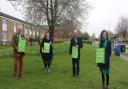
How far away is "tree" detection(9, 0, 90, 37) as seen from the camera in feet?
137

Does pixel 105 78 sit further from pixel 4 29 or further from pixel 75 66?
pixel 4 29

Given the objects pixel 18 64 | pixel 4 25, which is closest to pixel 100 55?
pixel 18 64

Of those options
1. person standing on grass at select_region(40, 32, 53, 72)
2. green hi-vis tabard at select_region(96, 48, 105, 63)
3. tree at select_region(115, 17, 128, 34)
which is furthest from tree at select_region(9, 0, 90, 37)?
tree at select_region(115, 17, 128, 34)

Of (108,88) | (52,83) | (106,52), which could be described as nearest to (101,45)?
(106,52)

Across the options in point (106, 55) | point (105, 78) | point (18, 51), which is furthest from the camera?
point (18, 51)

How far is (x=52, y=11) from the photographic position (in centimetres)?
4206

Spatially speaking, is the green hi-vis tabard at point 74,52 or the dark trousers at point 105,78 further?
the green hi-vis tabard at point 74,52

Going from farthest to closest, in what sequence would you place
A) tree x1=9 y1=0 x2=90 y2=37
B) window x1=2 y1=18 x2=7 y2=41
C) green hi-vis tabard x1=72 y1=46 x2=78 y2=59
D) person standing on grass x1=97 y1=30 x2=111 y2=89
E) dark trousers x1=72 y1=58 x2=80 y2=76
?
1. window x1=2 y1=18 x2=7 y2=41
2. tree x1=9 y1=0 x2=90 y2=37
3. dark trousers x1=72 y1=58 x2=80 y2=76
4. green hi-vis tabard x1=72 y1=46 x2=78 y2=59
5. person standing on grass x1=97 y1=30 x2=111 y2=89

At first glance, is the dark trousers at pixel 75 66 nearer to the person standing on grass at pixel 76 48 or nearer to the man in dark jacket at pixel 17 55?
the person standing on grass at pixel 76 48

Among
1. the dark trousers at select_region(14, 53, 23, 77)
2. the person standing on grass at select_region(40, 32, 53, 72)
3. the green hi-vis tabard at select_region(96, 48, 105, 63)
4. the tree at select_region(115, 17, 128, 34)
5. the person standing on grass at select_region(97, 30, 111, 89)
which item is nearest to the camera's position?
the person standing on grass at select_region(97, 30, 111, 89)

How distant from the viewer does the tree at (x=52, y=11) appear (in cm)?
4166

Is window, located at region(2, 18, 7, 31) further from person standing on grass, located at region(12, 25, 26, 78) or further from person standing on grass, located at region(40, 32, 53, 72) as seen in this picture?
person standing on grass, located at region(12, 25, 26, 78)

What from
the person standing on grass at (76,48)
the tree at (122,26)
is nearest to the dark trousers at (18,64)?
the person standing on grass at (76,48)

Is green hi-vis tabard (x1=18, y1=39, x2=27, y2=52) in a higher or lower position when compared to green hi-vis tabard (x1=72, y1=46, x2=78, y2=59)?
higher
